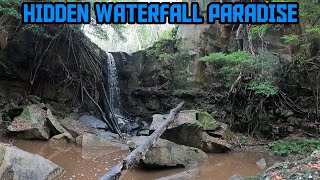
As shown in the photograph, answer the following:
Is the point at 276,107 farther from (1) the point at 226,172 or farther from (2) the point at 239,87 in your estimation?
(1) the point at 226,172

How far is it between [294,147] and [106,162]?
5.34m

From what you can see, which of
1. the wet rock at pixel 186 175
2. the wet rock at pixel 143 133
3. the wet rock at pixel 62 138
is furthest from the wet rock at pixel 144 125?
the wet rock at pixel 186 175

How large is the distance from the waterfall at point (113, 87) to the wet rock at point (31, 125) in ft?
16.3

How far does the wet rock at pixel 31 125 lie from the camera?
835 centimetres

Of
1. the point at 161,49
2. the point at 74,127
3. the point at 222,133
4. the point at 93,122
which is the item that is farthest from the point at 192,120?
the point at 161,49

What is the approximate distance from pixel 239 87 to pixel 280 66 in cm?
166

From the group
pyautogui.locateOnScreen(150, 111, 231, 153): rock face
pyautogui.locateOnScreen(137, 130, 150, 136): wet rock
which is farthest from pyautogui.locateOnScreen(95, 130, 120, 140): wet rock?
pyautogui.locateOnScreen(150, 111, 231, 153): rock face

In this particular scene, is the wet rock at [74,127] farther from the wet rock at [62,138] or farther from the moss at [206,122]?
the moss at [206,122]

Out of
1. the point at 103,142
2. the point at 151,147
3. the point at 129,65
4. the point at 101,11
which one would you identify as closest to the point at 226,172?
the point at 151,147

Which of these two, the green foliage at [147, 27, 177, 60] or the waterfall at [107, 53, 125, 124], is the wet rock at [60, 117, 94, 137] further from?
the green foliage at [147, 27, 177, 60]

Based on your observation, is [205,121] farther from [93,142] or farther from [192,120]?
[93,142]

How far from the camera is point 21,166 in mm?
4809

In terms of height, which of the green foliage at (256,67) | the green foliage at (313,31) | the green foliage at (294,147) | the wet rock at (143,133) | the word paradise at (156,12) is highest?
the word paradise at (156,12)

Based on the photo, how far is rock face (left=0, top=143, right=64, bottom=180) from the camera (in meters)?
4.50
